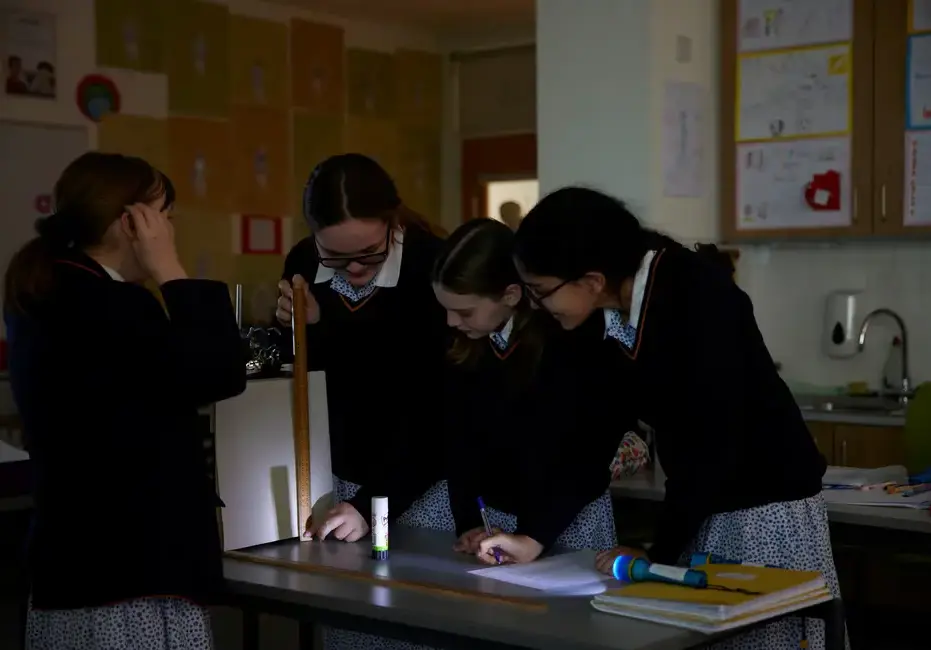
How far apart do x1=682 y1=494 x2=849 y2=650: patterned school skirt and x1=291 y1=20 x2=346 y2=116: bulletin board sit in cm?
525

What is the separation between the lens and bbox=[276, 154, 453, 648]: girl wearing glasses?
2.44 metres

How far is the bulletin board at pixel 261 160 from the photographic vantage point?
6705 millimetres

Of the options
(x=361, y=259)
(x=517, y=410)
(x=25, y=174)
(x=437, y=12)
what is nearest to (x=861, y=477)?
(x=517, y=410)

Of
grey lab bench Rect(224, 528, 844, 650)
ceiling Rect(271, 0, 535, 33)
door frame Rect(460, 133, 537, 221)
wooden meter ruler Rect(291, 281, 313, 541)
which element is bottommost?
grey lab bench Rect(224, 528, 844, 650)

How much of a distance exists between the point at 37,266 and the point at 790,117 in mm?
3509

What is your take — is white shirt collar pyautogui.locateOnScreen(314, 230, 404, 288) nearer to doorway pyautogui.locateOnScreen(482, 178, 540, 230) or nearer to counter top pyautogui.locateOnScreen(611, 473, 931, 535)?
counter top pyautogui.locateOnScreen(611, 473, 931, 535)

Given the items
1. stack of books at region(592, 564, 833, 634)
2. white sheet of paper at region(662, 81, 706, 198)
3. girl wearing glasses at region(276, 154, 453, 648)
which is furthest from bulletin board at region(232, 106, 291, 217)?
stack of books at region(592, 564, 833, 634)

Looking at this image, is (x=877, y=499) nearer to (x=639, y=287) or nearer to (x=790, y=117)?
(x=639, y=287)

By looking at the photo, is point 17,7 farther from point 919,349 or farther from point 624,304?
point 624,304

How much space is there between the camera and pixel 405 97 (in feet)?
25.0

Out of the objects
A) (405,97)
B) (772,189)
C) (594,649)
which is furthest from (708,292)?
(405,97)

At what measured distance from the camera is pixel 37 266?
1.96 m

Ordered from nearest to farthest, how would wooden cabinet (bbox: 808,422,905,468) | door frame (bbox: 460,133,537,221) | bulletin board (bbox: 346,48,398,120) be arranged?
wooden cabinet (bbox: 808,422,905,468), bulletin board (bbox: 346,48,398,120), door frame (bbox: 460,133,537,221)

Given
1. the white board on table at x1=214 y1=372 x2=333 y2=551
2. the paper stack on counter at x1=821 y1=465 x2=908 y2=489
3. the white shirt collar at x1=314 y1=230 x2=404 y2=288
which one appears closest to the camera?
the white board on table at x1=214 y1=372 x2=333 y2=551
